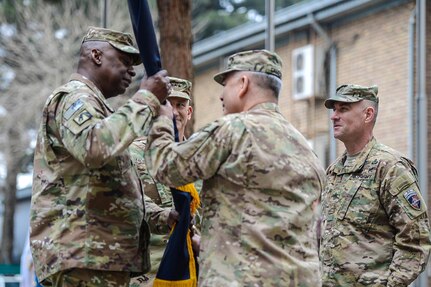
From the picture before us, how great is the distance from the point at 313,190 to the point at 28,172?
23055 mm

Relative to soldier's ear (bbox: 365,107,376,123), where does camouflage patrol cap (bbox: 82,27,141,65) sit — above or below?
above

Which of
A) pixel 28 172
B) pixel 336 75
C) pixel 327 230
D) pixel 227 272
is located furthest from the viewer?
pixel 28 172

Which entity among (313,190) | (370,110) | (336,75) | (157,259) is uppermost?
(336,75)

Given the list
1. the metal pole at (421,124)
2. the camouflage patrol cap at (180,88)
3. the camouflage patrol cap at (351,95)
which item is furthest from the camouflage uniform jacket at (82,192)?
the metal pole at (421,124)

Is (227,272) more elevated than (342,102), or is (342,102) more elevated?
(342,102)

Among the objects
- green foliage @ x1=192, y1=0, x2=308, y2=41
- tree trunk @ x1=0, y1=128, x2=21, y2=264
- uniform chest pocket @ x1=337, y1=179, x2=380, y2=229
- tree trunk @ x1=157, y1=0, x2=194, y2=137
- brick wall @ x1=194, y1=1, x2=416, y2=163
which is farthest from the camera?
green foliage @ x1=192, y1=0, x2=308, y2=41

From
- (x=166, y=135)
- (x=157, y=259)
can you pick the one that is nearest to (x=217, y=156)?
(x=166, y=135)

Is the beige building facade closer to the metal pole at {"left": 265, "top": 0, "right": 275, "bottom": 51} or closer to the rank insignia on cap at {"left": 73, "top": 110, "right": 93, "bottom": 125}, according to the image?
the metal pole at {"left": 265, "top": 0, "right": 275, "bottom": 51}

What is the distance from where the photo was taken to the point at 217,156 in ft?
15.2

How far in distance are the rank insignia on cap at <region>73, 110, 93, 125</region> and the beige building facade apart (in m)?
11.0

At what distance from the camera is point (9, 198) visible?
27031 millimetres

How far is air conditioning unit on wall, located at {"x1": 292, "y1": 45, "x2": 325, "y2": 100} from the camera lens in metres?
19.5

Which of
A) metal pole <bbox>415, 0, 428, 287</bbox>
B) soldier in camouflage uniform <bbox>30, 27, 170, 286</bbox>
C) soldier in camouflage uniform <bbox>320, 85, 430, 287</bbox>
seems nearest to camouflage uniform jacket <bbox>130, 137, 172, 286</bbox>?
soldier in camouflage uniform <bbox>30, 27, 170, 286</bbox>

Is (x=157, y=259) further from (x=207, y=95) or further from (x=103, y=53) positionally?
(x=207, y=95)
